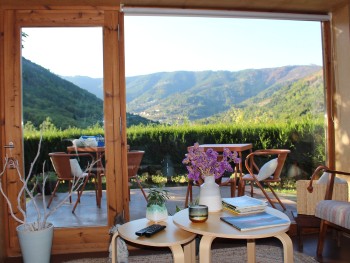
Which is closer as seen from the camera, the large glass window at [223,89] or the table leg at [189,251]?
the table leg at [189,251]

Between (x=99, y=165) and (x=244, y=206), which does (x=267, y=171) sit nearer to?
(x=244, y=206)

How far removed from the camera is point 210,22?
4258 millimetres

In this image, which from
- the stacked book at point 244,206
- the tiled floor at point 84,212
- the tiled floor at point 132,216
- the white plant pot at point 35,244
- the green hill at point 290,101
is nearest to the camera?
the stacked book at point 244,206

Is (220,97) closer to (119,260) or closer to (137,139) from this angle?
(137,139)

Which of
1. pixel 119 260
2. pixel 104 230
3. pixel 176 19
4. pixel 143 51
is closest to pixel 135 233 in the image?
pixel 119 260

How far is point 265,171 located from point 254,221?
186 centimetres

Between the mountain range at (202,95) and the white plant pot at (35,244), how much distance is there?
117cm

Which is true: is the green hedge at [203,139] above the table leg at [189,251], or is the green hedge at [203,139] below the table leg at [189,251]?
above

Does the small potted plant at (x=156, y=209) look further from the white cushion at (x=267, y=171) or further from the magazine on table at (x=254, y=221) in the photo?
the white cushion at (x=267, y=171)

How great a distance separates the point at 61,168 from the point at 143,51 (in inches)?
58.2

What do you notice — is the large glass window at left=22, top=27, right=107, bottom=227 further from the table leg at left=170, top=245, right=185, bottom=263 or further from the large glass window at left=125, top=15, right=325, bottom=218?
the table leg at left=170, top=245, right=185, bottom=263

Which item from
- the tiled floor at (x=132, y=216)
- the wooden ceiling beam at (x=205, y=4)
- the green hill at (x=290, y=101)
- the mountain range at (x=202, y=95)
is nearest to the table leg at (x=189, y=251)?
the tiled floor at (x=132, y=216)

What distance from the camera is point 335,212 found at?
324 centimetres

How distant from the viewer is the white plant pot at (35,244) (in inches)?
130
